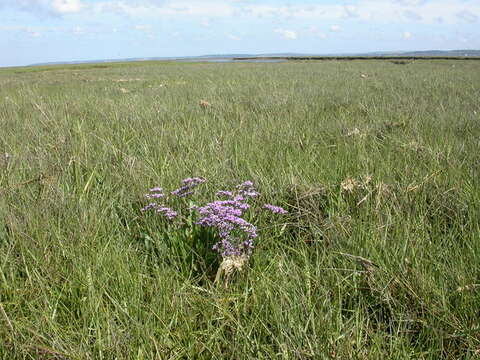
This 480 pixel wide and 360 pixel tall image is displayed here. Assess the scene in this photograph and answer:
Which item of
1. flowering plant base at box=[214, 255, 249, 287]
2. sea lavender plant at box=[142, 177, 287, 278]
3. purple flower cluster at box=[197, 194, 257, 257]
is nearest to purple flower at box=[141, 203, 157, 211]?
sea lavender plant at box=[142, 177, 287, 278]

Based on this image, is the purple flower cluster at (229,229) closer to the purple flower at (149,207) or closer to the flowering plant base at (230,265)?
the flowering plant base at (230,265)

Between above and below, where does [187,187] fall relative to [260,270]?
above

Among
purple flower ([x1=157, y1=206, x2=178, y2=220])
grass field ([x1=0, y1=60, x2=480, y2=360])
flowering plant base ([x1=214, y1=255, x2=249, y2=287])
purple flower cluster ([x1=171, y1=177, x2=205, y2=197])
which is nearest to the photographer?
grass field ([x1=0, y1=60, x2=480, y2=360])

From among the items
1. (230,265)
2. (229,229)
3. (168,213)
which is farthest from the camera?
(168,213)

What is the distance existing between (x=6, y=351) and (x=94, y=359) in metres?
0.27

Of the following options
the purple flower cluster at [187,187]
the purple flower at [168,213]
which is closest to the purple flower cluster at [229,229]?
the purple flower at [168,213]

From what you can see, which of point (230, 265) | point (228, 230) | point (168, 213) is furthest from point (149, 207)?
point (230, 265)

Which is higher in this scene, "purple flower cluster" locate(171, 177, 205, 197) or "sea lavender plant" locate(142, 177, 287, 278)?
"purple flower cluster" locate(171, 177, 205, 197)

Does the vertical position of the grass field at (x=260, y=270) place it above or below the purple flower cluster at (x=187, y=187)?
below

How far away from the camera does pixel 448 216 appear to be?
6.26 feet

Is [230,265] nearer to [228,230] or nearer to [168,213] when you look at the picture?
[228,230]

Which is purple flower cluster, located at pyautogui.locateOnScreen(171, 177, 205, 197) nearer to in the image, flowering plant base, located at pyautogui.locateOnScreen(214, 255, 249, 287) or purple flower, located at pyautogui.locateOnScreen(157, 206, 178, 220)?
purple flower, located at pyautogui.locateOnScreen(157, 206, 178, 220)

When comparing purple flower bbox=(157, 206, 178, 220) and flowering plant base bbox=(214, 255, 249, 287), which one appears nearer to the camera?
flowering plant base bbox=(214, 255, 249, 287)

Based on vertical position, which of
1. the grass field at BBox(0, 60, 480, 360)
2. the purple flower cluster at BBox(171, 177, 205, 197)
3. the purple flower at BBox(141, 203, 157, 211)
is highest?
the purple flower cluster at BBox(171, 177, 205, 197)
